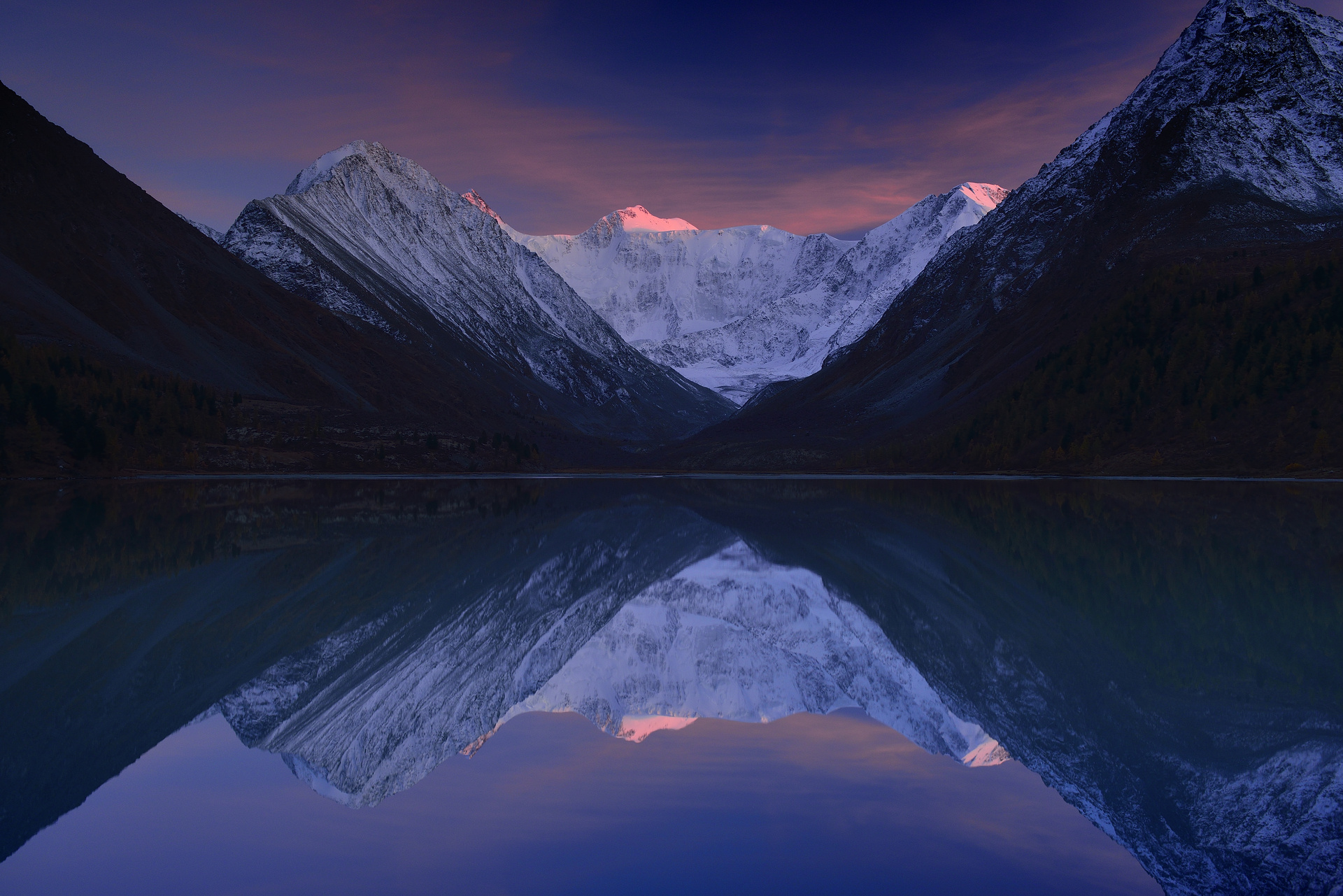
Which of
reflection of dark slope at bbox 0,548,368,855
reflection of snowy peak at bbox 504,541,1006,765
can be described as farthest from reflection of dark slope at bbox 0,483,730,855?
reflection of snowy peak at bbox 504,541,1006,765

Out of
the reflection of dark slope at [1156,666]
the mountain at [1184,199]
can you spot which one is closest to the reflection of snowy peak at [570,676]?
the reflection of dark slope at [1156,666]

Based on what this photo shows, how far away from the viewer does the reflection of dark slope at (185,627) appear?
12.0m

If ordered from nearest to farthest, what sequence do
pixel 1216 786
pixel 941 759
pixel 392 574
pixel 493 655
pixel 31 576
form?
pixel 1216 786 → pixel 941 759 → pixel 493 655 → pixel 31 576 → pixel 392 574

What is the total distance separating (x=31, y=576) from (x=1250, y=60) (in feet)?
701

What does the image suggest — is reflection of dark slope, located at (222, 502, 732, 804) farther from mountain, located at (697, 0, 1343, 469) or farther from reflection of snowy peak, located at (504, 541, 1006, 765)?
mountain, located at (697, 0, 1343, 469)

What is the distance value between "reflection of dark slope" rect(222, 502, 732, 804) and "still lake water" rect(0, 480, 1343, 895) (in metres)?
0.09

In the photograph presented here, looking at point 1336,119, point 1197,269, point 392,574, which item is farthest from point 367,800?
point 1336,119

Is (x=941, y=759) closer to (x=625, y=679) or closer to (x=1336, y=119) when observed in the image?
(x=625, y=679)

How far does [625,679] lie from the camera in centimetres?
1958

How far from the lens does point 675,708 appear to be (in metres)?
17.2

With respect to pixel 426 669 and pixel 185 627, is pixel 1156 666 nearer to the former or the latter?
pixel 426 669

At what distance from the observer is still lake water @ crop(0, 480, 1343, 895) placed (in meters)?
9.38

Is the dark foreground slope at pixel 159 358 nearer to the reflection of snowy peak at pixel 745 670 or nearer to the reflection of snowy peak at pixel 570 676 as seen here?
the reflection of snowy peak at pixel 570 676

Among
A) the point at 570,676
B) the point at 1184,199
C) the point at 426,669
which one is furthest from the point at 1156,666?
the point at 1184,199
